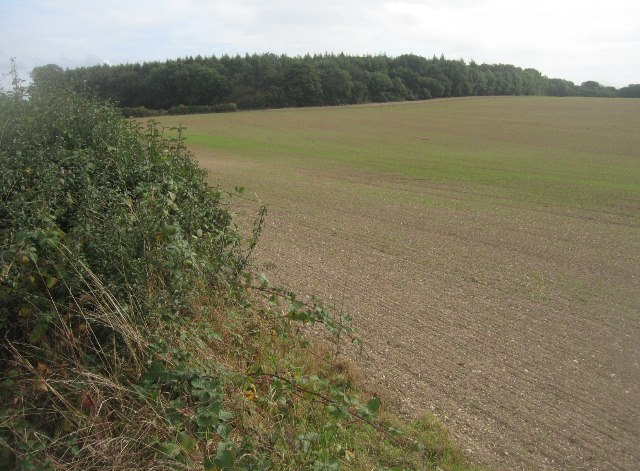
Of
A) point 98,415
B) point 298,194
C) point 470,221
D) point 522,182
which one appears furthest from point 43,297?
point 522,182

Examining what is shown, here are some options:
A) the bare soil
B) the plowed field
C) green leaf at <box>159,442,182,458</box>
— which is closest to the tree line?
the plowed field

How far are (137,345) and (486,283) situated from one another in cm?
788

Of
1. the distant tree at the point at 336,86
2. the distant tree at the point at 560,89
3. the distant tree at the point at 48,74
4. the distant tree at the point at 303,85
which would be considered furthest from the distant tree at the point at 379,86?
the distant tree at the point at 48,74

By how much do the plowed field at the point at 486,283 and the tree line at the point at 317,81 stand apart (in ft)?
131

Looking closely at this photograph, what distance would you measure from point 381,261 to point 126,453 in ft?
28.4

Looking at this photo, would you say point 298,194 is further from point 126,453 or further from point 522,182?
point 126,453

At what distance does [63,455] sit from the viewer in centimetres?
384

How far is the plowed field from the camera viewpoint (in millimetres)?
6383

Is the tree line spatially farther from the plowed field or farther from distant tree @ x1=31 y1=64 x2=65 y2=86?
distant tree @ x1=31 y1=64 x2=65 y2=86

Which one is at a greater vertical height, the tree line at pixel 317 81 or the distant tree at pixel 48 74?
the tree line at pixel 317 81

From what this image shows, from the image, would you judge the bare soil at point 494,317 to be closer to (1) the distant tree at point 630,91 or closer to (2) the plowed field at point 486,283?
(2) the plowed field at point 486,283

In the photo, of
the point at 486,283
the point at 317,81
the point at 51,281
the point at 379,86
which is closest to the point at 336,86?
the point at 317,81

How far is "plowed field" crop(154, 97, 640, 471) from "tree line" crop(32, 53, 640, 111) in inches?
1573

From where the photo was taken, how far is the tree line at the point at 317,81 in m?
71.1
